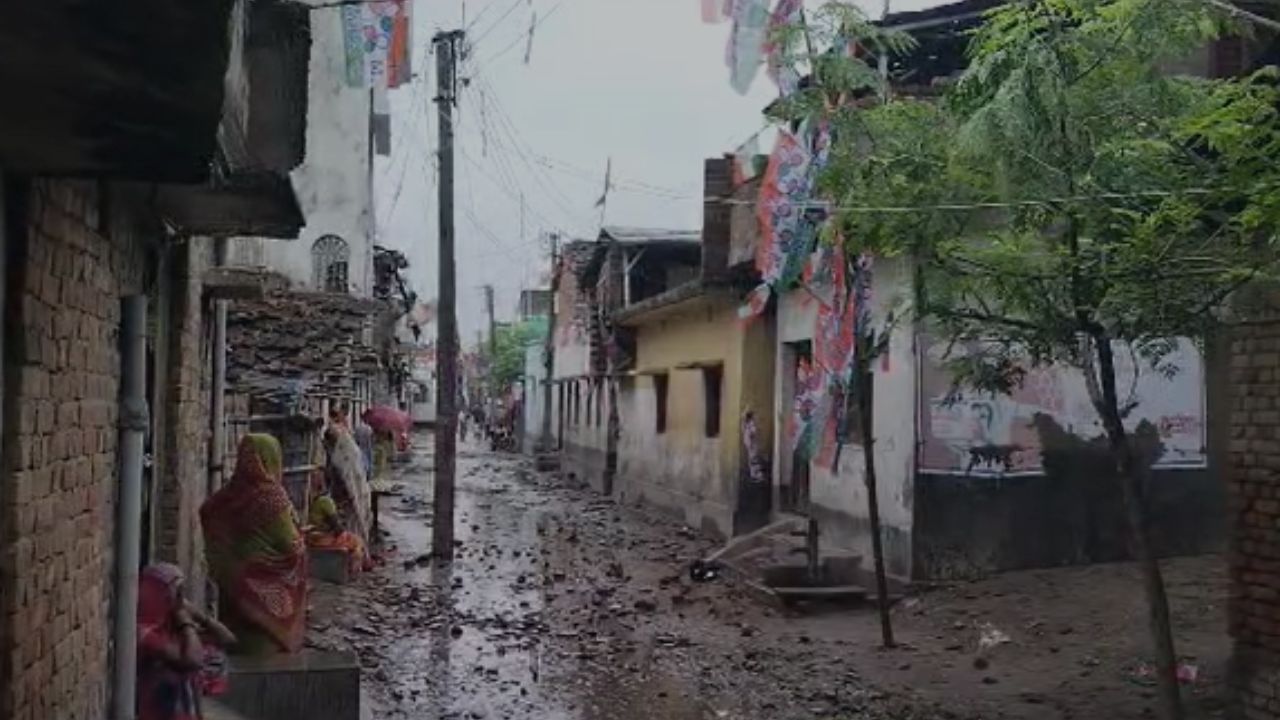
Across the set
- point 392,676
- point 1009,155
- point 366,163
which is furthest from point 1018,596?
point 366,163

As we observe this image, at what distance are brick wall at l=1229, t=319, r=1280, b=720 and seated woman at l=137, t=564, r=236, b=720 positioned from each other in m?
5.29

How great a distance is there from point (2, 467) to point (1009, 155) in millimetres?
4725

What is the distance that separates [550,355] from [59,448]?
39674 mm

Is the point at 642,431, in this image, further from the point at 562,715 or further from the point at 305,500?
the point at 562,715

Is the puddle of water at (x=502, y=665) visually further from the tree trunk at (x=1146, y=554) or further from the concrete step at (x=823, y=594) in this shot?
the tree trunk at (x=1146, y=554)

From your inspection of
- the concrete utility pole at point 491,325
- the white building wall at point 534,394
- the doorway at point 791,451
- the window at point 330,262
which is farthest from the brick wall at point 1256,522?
the concrete utility pole at point 491,325

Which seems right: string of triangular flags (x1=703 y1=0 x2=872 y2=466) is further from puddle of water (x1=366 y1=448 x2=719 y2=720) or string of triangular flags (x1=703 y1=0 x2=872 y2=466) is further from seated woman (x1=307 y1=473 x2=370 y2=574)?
seated woman (x1=307 y1=473 x2=370 y2=574)

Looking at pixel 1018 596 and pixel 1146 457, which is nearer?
pixel 1018 596

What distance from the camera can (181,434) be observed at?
275 inches

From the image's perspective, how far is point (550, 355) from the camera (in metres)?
43.8

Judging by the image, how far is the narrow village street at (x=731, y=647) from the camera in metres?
8.86

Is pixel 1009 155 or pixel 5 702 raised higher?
pixel 1009 155

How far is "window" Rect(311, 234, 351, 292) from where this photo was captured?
29.0 meters

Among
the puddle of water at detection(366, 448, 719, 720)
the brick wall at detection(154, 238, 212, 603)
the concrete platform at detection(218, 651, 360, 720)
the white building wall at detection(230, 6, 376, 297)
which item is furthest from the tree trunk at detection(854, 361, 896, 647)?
the white building wall at detection(230, 6, 376, 297)
